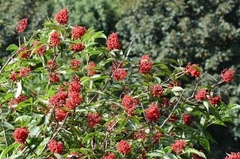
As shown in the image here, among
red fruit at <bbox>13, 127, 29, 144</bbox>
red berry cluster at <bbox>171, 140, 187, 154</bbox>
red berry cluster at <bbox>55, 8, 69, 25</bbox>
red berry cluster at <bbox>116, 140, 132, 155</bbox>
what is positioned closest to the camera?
red fruit at <bbox>13, 127, 29, 144</bbox>

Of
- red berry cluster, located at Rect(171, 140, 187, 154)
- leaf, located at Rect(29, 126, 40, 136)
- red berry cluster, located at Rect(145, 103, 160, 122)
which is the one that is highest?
red berry cluster, located at Rect(145, 103, 160, 122)

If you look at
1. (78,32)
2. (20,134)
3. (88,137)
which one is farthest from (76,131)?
(78,32)

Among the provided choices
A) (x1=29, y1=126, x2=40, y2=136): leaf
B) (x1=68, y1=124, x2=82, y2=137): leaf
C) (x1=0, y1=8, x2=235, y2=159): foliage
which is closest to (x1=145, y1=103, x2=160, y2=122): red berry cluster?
(x1=0, y1=8, x2=235, y2=159): foliage

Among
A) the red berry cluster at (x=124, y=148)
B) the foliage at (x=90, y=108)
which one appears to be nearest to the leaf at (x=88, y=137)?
the foliage at (x=90, y=108)

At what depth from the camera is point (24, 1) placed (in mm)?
Result: 10297

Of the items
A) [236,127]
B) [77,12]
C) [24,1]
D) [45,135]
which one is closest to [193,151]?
[45,135]

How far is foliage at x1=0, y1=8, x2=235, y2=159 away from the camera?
234cm

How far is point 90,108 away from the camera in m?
2.46

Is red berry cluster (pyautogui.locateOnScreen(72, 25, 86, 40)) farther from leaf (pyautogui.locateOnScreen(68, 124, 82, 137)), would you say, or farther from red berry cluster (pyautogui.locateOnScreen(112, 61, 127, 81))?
leaf (pyautogui.locateOnScreen(68, 124, 82, 137))

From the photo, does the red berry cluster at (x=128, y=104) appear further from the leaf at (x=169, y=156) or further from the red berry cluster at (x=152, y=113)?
the leaf at (x=169, y=156)

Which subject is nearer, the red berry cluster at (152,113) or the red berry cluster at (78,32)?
the red berry cluster at (152,113)

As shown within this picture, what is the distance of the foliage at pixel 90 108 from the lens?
2.34 metres

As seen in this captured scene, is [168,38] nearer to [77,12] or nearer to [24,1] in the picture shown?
[77,12]

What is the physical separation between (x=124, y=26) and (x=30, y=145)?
7097 mm
